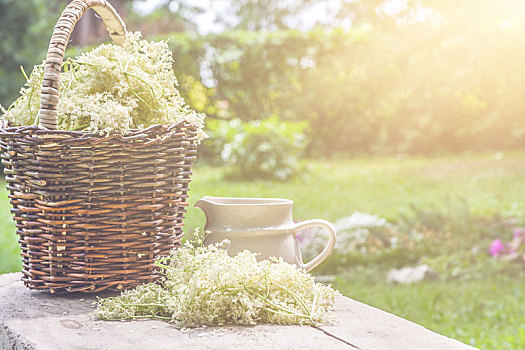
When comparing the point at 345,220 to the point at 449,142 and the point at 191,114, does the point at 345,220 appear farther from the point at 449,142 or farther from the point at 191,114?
the point at 449,142

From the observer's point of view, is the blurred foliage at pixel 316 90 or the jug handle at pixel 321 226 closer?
the jug handle at pixel 321 226

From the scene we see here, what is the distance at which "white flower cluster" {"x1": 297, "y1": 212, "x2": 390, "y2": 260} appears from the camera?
4148 millimetres

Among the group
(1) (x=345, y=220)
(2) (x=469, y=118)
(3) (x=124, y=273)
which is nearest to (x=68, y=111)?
(3) (x=124, y=273)

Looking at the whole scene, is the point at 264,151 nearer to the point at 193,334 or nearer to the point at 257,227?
the point at 257,227

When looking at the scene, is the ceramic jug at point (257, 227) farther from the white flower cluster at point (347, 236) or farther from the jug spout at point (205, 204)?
the white flower cluster at point (347, 236)

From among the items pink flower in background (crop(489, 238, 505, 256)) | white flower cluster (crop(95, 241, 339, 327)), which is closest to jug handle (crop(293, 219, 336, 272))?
white flower cluster (crop(95, 241, 339, 327))

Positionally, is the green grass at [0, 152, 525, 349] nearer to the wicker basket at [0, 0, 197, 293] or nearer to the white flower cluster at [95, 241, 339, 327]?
the white flower cluster at [95, 241, 339, 327]

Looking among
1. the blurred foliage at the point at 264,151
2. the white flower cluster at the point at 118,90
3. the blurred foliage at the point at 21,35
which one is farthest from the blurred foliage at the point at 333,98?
the white flower cluster at the point at 118,90

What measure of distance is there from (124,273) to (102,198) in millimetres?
200

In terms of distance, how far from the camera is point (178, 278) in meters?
1.29

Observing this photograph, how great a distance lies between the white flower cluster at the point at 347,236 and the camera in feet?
13.6

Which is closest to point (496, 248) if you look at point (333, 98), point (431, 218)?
point (431, 218)

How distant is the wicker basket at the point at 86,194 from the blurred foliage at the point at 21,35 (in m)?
6.58

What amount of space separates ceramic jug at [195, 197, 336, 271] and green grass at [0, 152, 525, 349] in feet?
5.71
